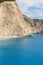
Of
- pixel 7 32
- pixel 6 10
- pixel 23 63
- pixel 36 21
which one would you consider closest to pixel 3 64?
pixel 23 63

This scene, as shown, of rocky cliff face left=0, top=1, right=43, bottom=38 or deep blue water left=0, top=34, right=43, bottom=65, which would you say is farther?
rocky cliff face left=0, top=1, right=43, bottom=38

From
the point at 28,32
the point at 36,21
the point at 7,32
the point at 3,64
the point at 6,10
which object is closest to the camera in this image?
the point at 3,64

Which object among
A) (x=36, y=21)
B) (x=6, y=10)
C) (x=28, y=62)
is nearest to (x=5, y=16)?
(x=6, y=10)

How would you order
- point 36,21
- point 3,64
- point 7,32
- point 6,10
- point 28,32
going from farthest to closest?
point 36,21 < point 28,32 < point 6,10 < point 7,32 < point 3,64

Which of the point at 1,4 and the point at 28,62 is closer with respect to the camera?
the point at 28,62

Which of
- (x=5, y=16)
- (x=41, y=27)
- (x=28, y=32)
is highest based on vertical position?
(x=5, y=16)

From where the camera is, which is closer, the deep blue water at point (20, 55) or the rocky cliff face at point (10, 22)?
the deep blue water at point (20, 55)

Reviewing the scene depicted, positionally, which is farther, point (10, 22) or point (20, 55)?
point (10, 22)

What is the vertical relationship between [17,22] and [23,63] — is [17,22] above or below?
below

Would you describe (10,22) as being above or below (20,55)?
below

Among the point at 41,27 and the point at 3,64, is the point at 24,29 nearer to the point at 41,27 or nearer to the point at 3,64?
the point at 3,64
